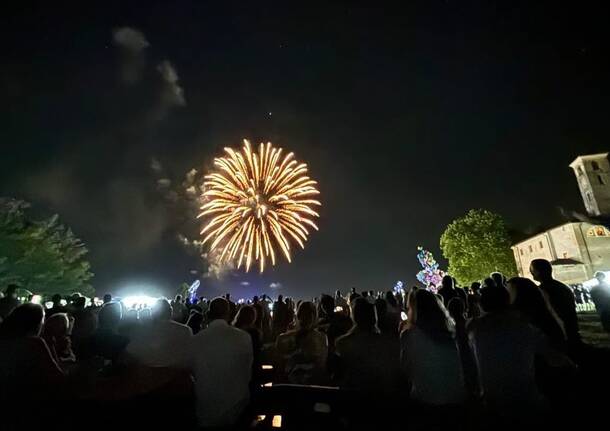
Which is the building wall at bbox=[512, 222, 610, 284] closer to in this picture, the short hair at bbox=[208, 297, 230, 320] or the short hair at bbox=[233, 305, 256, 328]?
the short hair at bbox=[233, 305, 256, 328]

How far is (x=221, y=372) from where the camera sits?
168 inches

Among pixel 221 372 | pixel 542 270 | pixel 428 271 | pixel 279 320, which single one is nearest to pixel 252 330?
pixel 221 372

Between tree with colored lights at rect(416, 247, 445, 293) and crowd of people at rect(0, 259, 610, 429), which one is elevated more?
tree with colored lights at rect(416, 247, 445, 293)

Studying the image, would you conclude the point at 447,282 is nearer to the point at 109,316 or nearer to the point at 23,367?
the point at 109,316

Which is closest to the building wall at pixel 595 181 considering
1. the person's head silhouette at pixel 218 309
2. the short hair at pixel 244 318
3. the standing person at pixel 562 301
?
the standing person at pixel 562 301

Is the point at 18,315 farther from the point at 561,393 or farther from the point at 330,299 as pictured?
the point at 561,393

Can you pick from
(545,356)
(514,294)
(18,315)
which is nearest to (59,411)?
(18,315)

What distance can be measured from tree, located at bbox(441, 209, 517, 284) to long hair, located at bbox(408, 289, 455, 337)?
55284 millimetres

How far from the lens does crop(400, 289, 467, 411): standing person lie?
3.92 metres

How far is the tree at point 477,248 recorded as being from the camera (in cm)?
5353

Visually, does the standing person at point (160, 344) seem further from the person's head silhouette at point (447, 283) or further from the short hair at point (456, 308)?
the person's head silhouette at point (447, 283)

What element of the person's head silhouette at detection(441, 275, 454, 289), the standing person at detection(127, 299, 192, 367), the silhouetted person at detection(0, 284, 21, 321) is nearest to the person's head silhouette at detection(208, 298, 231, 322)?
the standing person at detection(127, 299, 192, 367)

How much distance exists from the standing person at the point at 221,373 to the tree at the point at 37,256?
44.6m

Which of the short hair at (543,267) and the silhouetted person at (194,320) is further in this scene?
the silhouetted person at (194,320)
